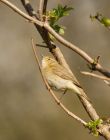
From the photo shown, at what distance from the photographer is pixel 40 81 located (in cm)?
1316

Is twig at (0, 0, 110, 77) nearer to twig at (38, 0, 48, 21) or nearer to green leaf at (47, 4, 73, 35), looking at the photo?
twig at (38, 0, 48, 21)

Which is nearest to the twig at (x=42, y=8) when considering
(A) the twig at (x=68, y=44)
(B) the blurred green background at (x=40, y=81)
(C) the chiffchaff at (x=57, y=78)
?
(A) the twig at (x=68, y=44)

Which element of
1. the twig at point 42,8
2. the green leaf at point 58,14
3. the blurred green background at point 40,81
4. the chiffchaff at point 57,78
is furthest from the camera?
the blurred green background at point 40,81

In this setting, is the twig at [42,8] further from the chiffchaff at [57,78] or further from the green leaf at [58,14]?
the chiffchaff at [57,78]

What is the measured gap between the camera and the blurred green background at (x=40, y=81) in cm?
1169

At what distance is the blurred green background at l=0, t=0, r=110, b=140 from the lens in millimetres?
11688

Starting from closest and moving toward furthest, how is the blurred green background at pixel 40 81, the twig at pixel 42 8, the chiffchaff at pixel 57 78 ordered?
the twig at pixel 42 8, the chiffchaff at pixel 57 78, the blurred green background at pixel 40 81

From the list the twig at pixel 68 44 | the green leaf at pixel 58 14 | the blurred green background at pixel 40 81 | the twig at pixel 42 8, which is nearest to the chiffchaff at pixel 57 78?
the green leaf at pixel 58 14

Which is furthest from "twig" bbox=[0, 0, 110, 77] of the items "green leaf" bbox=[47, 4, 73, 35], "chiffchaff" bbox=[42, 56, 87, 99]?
"chiffchaff" bbox=[42, 56, 87, 99]

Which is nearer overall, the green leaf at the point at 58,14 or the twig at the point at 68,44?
the twig at the point at 68,44

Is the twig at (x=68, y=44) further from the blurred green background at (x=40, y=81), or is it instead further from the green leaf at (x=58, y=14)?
the blurred green background at (x=40, y=81)

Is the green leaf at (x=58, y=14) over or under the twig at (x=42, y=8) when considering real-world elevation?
under

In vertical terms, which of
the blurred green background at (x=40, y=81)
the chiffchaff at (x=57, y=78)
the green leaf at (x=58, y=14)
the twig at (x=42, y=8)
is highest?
the twig at (x=42, y=8)

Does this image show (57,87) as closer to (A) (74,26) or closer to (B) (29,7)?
(B) (29,7)
